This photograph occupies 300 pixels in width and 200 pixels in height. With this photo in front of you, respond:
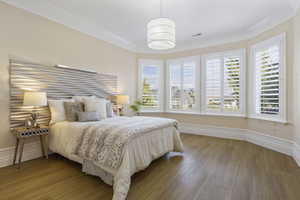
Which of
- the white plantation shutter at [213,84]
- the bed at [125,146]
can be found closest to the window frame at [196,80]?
the white plantation shutter at [213,84]

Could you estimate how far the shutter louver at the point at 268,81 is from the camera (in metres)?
3.23

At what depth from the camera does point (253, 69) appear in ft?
12.3

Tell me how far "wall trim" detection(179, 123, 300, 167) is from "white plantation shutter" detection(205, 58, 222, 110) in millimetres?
691

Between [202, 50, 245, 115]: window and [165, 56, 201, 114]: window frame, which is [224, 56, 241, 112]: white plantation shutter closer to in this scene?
[202, 50, 245, 115]: window

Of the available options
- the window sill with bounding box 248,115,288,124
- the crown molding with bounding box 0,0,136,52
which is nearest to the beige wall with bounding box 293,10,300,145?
the window sill with bounding box 248,115,288,124

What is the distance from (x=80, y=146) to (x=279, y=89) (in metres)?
4.04

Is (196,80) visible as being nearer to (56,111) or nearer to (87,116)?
(87,116)

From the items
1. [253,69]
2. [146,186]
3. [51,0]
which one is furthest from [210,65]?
[51,0]

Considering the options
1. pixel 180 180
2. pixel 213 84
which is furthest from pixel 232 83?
pixel 180 180

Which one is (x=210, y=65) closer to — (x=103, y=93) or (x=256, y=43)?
(x=256, y=43)

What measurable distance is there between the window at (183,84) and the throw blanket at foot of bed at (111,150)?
277cm

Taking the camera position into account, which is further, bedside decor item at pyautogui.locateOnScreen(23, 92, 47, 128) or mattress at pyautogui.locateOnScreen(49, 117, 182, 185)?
bedside decor item at pyautogui.locateOnScreen(23, 92, 47, 128)

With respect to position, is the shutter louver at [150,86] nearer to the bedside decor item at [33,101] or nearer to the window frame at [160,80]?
the window frame at [160,80]

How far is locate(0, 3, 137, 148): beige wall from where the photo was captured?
8.06ft
